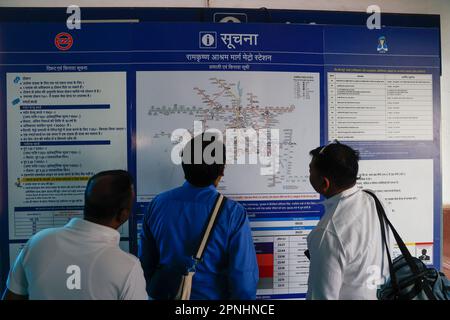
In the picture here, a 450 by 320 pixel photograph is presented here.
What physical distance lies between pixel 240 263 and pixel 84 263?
0.65m

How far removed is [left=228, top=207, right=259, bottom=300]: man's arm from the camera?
4.57 ft

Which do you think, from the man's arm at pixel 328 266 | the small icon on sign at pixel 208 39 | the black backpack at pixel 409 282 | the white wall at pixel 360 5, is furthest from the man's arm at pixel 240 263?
the white wall at pixel 360 5

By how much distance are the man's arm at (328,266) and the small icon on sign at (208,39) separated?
4.39 ft

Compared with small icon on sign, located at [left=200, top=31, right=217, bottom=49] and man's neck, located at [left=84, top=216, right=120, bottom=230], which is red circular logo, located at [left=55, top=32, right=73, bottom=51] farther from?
man's neck, located at [left=84, top=216, right=120, bottom=230]

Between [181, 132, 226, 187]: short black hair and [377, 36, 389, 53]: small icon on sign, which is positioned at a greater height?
[377, 36, 389, 53]: small icon on sign

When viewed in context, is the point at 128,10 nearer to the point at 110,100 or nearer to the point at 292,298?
the point at 110,100

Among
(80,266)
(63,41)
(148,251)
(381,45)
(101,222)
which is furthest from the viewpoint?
(381,45)

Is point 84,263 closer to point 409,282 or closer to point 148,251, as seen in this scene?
point 148,251

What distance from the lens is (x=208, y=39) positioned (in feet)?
6.56

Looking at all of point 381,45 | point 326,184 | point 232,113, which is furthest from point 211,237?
point 381,45

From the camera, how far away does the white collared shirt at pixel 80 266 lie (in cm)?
101

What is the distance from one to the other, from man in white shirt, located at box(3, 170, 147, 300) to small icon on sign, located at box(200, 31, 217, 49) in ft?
4.03

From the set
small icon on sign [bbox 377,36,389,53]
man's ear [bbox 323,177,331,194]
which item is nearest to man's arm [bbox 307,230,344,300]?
man's ear [bbox 323,177,331,194]
